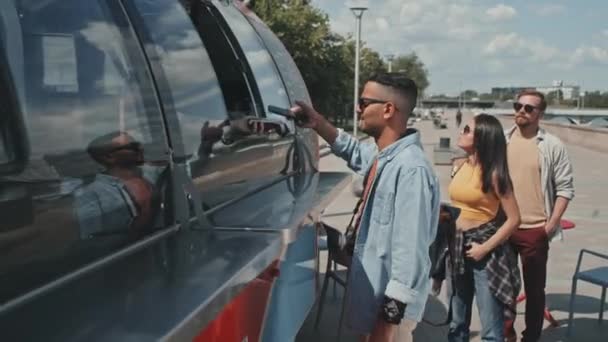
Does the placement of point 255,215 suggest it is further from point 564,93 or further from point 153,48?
point 564,93

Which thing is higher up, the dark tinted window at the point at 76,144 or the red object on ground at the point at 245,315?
the dark tinted window at the point at 76,144

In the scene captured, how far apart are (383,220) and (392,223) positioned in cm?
4

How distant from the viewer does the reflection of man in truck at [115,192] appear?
1.72 metres

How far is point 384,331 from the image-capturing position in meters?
2.88

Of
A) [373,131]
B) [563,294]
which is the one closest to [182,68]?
[373,131]

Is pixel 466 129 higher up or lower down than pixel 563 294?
higher up

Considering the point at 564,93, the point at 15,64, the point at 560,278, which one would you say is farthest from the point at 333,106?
the point at 564,93

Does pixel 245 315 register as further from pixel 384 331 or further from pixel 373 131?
pixel 373 131

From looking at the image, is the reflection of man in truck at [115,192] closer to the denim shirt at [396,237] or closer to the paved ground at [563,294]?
the denim shirt at [396,237]

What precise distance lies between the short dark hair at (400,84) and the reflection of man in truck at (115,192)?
1282 mm

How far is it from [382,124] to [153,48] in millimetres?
1131

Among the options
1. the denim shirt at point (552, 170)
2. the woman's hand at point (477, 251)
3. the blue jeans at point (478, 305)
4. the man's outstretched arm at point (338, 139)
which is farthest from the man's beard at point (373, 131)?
the denim shirt at point (552, 170)

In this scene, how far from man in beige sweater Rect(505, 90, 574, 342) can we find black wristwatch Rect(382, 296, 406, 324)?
78.6 inches

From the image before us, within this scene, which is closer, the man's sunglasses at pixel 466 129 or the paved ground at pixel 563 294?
the man's sunglasses at pixel 466 129
